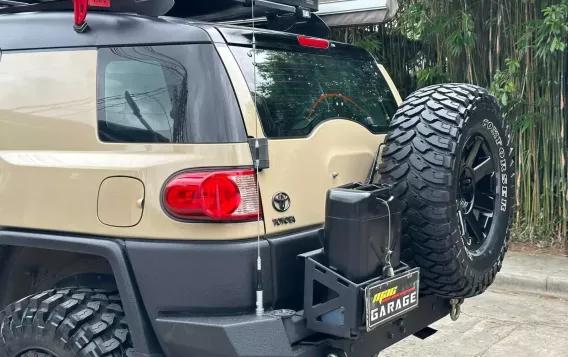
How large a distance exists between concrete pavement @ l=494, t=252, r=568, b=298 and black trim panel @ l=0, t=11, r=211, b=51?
432 cm

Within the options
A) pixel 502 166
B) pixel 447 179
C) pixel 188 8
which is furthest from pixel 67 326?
pixel 502 166

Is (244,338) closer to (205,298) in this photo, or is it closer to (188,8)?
(205,298)

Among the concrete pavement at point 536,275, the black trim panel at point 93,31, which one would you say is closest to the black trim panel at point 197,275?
the black trim panel at point 93,31

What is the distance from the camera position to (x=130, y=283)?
2402mm

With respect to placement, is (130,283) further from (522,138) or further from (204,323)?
(522,138)

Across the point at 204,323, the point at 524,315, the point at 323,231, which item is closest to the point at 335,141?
the point at 323,231

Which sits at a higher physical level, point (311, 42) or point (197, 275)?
point (311, 42)

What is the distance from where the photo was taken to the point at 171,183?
2.34 meters

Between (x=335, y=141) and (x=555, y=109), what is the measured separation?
4.21m

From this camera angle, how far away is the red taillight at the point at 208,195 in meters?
2.32

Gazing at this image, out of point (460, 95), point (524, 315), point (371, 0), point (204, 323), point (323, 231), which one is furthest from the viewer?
point (524, 315)

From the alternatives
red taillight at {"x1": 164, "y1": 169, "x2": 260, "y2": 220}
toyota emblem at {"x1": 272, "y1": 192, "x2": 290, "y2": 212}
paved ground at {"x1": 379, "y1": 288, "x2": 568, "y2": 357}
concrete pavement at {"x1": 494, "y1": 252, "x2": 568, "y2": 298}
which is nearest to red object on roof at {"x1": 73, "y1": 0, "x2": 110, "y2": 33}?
red taillight at {"x1": 164, "y1": 169, "x2": 260, "y2": 220}

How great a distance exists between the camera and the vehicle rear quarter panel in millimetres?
2363

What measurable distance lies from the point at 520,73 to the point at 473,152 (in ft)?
12.8
